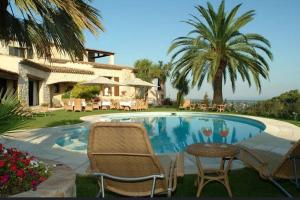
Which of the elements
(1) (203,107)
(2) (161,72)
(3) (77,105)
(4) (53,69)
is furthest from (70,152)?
(2) (161,72)

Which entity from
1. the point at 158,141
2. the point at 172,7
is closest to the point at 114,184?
the point at 158,141

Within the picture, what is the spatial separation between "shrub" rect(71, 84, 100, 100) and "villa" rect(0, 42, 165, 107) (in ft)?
6.03

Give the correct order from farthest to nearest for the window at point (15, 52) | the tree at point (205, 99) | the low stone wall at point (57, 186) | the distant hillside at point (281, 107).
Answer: the tree at point (205, 99) → the window at point (15, 52) → the distant hillside at point (281, 107) → the low stone wall at point (57, 186)

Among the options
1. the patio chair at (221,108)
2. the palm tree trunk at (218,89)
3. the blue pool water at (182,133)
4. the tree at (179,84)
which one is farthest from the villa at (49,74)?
the patio chair at (221,108)

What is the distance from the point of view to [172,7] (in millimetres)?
18859

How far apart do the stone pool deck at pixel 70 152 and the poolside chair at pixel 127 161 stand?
2.13 meters

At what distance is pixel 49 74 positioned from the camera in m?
24.4

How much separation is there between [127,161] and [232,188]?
2040 millimetres

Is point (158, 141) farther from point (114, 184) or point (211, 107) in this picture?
point (211, 107)

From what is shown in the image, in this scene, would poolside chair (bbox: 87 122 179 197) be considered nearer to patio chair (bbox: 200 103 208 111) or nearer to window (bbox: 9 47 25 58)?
patio chair (bbox: 200 103 208 111)

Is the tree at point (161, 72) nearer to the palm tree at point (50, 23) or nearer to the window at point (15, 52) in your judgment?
the window at point (15, 52)

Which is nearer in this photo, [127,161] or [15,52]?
[127,161]

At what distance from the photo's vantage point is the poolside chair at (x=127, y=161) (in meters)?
3.11

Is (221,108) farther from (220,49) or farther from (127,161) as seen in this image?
(127,161)
